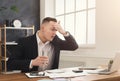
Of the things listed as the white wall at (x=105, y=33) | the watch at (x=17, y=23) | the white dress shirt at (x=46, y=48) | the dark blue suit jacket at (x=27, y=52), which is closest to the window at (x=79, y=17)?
the white wall at (x=105, y=33)

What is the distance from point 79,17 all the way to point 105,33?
99cm

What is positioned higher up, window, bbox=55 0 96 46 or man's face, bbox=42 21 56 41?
window, bbox=55 0 96 46

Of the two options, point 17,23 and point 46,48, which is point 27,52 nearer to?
point 46,48

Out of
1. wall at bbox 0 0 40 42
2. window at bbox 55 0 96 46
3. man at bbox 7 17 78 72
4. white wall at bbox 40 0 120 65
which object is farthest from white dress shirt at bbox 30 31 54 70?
wall at bbox 0 0 40 42

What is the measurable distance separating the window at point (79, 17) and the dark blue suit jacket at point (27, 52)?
1.24 m

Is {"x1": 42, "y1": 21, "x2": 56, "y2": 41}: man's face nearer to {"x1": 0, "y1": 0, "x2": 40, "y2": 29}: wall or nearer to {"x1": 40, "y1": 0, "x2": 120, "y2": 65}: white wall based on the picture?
{"x1": 40, "y1": 0, "x2": 120, "y2": 65}: white wall

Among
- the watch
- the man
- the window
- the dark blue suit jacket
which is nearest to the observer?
the dark blue suit jacket

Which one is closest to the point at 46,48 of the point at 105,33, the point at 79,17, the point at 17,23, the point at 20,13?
the point at 105,33

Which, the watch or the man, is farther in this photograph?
the watch

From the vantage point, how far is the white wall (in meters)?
3.17

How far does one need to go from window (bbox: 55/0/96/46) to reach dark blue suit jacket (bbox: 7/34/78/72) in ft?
4.07

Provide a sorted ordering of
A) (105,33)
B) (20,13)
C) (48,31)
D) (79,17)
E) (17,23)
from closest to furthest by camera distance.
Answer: (48,31) < (105,33) < (79,17) < (17,23) < (20,13)

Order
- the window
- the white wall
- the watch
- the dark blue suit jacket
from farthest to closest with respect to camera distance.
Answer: the watch
the window
the white wall
the dark blue suit jacket

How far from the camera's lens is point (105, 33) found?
133 inches
